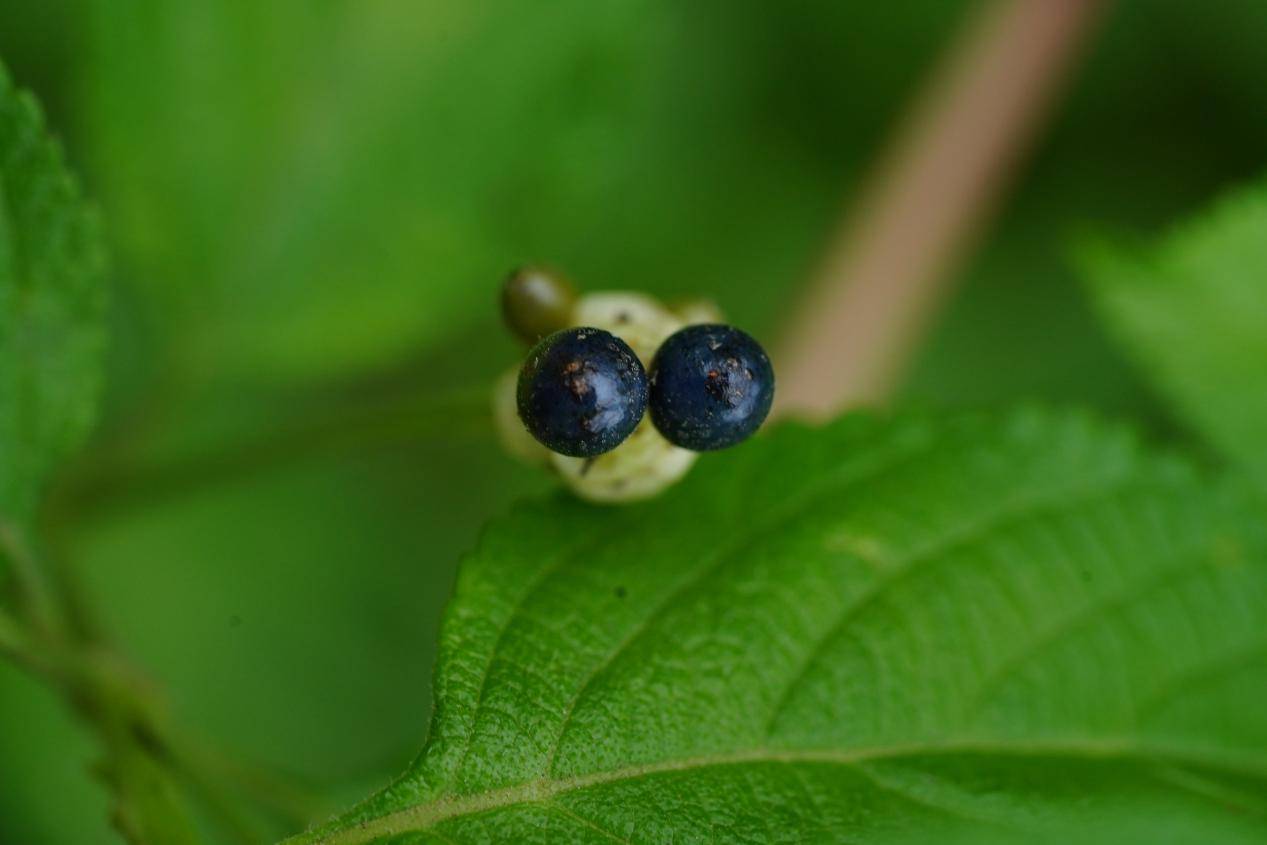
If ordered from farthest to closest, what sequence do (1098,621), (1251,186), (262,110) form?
(262,110), (1251,186), (1098,621)

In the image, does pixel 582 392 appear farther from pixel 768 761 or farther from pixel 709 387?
pixel 768 761

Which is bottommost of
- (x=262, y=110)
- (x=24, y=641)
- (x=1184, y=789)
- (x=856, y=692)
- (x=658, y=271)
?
(x=1184, y=789)

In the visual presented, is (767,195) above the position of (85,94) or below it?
above

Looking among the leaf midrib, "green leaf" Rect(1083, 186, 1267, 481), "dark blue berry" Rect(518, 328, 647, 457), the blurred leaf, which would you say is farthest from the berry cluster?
the blurred leaf

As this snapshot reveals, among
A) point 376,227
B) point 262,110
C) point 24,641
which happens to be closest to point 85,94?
point 262,110

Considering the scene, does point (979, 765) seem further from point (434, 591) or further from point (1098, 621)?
point (434, 591)

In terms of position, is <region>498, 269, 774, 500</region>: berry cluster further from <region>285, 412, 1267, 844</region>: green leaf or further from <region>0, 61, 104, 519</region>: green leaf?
<region>0, 61, 104, 519</region>: green leaf

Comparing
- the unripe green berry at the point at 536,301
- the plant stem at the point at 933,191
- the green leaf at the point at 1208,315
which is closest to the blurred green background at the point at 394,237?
the green leaf at the point at 1208,315
